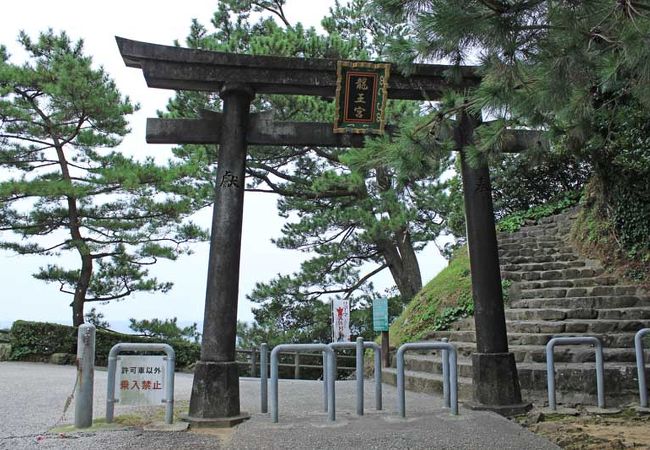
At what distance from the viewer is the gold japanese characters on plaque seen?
630cm

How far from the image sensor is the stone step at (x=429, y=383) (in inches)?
276

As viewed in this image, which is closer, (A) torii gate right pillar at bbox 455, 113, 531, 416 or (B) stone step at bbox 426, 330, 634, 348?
(A) torii gate right pillar at bbox 455, 113, 531, 416

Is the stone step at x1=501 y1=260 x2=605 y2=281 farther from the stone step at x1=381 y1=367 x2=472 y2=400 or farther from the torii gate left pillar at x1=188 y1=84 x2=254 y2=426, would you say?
the torii gate left pillar at x1=188 y1=84 x2=254 y2=426

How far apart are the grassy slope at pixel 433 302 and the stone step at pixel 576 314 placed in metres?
1.56

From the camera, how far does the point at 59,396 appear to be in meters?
7.24

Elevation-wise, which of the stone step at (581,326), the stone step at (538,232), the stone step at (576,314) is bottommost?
the stone step at (581,326)

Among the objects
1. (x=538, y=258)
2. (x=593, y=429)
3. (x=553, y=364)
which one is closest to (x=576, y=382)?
(x=553, y=364)

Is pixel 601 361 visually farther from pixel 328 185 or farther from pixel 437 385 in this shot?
pixel 328 185

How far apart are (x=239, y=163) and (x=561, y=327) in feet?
18.5

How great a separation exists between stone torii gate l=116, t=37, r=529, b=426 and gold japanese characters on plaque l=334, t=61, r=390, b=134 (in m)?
0.12

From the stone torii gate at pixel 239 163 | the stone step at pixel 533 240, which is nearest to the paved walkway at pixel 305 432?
the stone torii gate at pixel 239 163

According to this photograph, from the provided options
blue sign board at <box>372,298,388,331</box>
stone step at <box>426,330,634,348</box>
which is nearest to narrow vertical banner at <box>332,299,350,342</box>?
blue sign board at <box>372,298,388,331</box>

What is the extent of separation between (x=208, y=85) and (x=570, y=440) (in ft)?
17.1

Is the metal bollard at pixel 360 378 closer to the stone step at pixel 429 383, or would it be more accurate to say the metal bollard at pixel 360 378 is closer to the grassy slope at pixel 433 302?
the stone step at pixel 429 383
